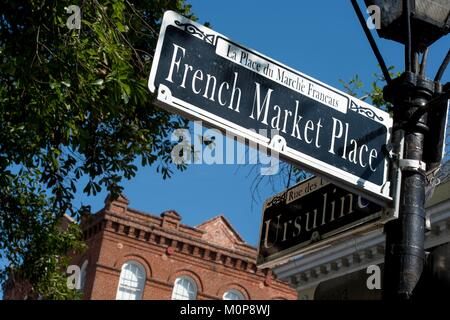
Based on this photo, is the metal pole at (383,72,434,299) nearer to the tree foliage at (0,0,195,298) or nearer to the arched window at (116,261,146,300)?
the tree foliage at (0,0,195,298)

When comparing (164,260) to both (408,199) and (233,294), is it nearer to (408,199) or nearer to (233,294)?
(233,294)

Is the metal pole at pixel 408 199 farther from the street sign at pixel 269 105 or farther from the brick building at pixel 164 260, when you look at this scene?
the brick building at pixel 164 260

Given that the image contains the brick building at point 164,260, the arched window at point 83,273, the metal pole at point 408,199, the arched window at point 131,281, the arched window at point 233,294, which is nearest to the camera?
the metal pole at point 408,199

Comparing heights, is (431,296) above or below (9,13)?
below

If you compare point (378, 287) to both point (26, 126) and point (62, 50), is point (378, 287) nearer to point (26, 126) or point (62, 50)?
point (62, 50)

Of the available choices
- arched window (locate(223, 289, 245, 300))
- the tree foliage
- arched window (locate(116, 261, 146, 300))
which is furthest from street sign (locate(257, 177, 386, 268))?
arched window (locate(223, 289, 245, 300))

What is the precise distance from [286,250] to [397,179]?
0.72 metres

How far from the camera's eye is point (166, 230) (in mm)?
31703

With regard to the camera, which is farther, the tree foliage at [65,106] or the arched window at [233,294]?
the arched window at [233,294]

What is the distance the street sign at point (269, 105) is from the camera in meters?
2.85


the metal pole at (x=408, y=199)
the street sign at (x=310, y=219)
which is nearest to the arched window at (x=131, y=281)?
the street sign at (x=310, y=219)

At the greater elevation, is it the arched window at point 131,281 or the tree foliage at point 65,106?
the arched window at point 131,281

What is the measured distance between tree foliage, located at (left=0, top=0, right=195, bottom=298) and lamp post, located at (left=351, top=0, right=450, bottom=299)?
3903mm
